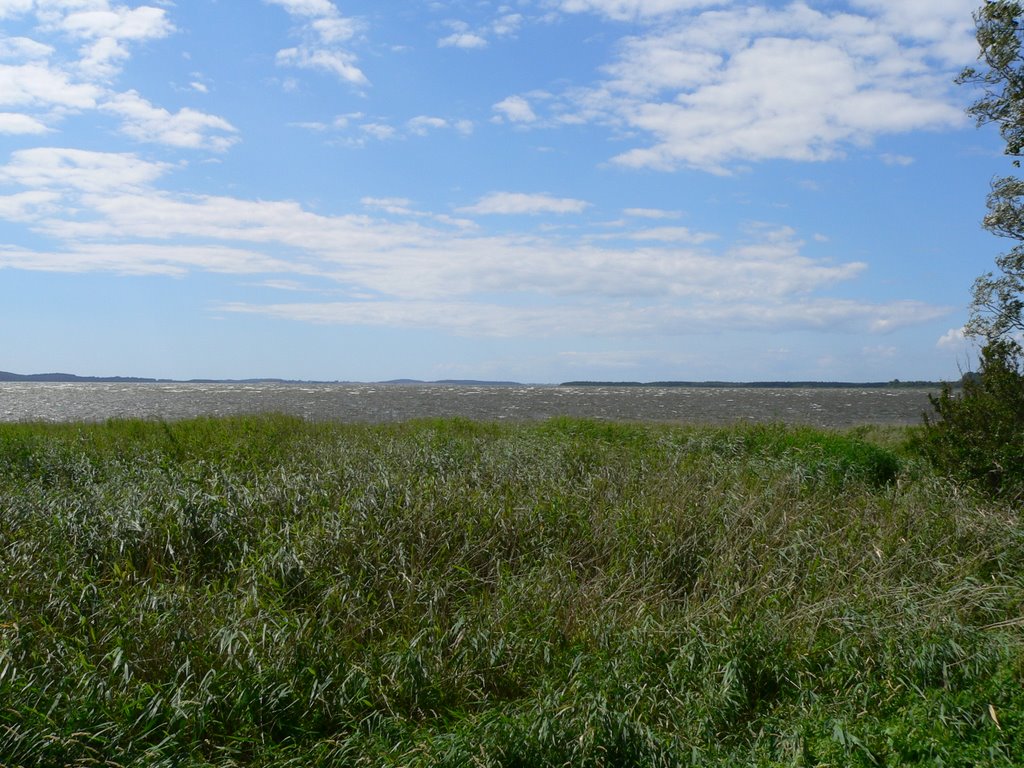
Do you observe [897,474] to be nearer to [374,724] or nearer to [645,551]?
[645,551]

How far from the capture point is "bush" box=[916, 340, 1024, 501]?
10.8 metres

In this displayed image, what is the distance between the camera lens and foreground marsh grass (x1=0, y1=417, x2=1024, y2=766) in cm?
508

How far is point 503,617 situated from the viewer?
22.8 feet

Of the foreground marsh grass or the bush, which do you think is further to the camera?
the bush

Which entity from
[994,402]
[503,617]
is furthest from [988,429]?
[503,617]

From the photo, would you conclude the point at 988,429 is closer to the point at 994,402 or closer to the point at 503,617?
the point at 994,402

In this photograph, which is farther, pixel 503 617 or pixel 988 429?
pixel 988 429

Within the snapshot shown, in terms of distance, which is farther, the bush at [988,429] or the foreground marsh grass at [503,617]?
the bush at [988,429]

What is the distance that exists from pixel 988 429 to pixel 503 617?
7910mm

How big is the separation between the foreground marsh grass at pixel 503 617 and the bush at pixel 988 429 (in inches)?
23.7

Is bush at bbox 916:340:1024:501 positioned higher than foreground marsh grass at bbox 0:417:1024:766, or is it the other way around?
bush at bbox 916:340:1024:501

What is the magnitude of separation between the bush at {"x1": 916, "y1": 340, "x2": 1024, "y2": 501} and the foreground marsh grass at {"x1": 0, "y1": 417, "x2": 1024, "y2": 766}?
1.98ft

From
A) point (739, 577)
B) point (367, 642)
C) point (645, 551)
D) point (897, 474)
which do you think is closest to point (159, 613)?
point (367, 642)

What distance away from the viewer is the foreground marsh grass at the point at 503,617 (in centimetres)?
508
